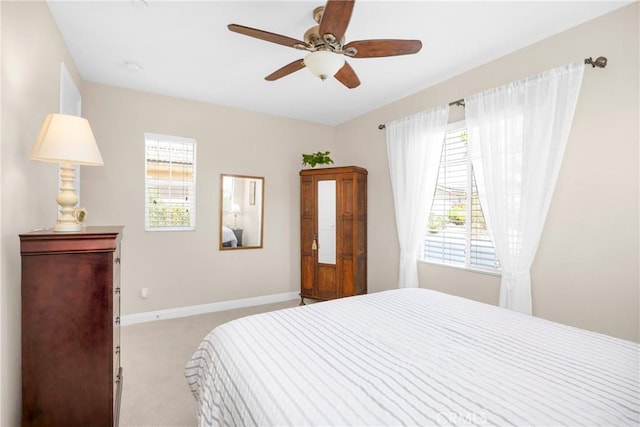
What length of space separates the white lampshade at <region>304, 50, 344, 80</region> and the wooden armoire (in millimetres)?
2102

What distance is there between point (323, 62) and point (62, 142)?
57.0 inches

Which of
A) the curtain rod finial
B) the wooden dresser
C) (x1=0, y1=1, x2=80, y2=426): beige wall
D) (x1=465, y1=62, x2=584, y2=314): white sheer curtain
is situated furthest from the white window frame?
(x1=0, y1=1, x2=80, y2=426): beige wall

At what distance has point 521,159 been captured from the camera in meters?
2.51

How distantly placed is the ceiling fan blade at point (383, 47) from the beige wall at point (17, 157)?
1.74 metres

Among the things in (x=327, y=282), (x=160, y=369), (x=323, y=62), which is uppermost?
(x=323, y=62)

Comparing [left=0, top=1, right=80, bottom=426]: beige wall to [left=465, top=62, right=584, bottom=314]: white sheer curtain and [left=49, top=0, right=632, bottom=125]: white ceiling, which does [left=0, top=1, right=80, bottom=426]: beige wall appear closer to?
Result: [left=49, top=0, right=632, bottom=125]: white ceiling


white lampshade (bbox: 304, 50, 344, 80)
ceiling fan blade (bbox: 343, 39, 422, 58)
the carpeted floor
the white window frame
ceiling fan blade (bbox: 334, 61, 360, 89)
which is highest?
ceiling fan blade (bbox: 334, 61, 360, 89)

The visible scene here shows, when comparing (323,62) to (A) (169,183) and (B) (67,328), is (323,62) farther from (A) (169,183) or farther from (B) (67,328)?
(A) (169,183)

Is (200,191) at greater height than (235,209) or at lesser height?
greater

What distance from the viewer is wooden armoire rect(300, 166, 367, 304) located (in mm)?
4004

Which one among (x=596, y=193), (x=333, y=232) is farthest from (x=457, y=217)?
(x=333, y=232)

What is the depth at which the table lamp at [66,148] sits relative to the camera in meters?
1.50

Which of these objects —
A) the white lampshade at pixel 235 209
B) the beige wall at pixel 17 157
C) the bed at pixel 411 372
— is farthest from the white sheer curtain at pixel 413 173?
the beige wall at pixel 17 157

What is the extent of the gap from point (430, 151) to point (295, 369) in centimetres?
278
